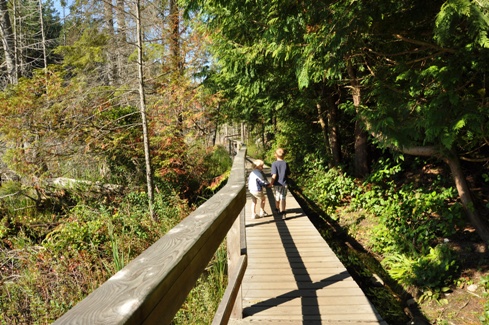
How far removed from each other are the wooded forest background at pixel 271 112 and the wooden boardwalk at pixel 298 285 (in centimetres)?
190

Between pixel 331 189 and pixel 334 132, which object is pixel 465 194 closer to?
pixel 331 189

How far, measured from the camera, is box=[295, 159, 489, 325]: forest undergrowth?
4.93 m

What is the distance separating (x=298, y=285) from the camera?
13.6ft

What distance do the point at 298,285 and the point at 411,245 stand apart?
3240mm

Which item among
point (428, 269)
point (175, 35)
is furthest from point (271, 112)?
point (428, 269)

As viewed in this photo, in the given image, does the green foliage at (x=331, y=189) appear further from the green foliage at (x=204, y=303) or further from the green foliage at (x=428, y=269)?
the green foliage at (x=204, y=303)

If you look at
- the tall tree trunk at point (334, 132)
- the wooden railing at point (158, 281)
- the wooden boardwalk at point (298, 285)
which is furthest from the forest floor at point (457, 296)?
the tall tree trunk at point (334, 132)

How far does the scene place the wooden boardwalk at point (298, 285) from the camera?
3387 millimetres

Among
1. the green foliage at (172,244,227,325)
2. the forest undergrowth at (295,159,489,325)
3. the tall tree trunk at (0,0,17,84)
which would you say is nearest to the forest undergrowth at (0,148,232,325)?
the green foliage at (172,244,227,325)

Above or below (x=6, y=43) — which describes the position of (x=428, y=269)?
below

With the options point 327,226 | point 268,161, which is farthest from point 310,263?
point 268,161

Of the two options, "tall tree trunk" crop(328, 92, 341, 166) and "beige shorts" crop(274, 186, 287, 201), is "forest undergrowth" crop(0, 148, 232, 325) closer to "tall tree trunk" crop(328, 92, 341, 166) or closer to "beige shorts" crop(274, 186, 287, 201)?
"beige shorts" crop(274, 186, 287, 201)

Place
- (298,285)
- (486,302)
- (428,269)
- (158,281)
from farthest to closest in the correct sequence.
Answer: (428,269) < (486,302) < (298,285) < (158,281)

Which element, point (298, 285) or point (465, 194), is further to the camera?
point (465, 194)
